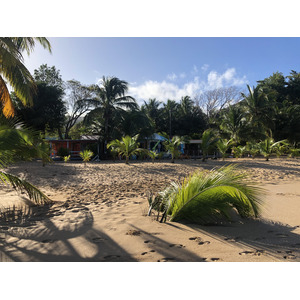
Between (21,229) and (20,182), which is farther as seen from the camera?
(20,182)

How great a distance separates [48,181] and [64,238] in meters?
5.57

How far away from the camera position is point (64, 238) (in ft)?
9.53

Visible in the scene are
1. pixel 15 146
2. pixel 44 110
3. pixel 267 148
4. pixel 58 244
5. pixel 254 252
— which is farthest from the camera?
pixel 44 110

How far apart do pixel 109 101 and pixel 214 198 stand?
18.3m

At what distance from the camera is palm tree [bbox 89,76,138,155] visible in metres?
19.7

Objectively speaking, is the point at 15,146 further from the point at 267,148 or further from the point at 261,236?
the point at 267,148

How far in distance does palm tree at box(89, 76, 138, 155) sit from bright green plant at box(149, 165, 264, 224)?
17.2m

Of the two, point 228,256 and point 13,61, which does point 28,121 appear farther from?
point 228,256

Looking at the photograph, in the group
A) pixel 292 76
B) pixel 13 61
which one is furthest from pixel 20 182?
pixel 292 76

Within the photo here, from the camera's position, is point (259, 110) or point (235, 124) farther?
point (259, 110)

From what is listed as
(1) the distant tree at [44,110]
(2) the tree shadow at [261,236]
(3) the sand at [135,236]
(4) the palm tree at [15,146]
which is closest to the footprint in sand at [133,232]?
(3) the sand at [135,236]

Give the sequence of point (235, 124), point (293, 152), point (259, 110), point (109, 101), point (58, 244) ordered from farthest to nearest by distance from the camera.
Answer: point (259, 110), point (235, 124), point (109, 101), point (293, 152), point (58, 244)

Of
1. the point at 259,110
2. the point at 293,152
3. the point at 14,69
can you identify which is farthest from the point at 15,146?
the point at 259,110

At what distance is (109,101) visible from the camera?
19859 millimetres
